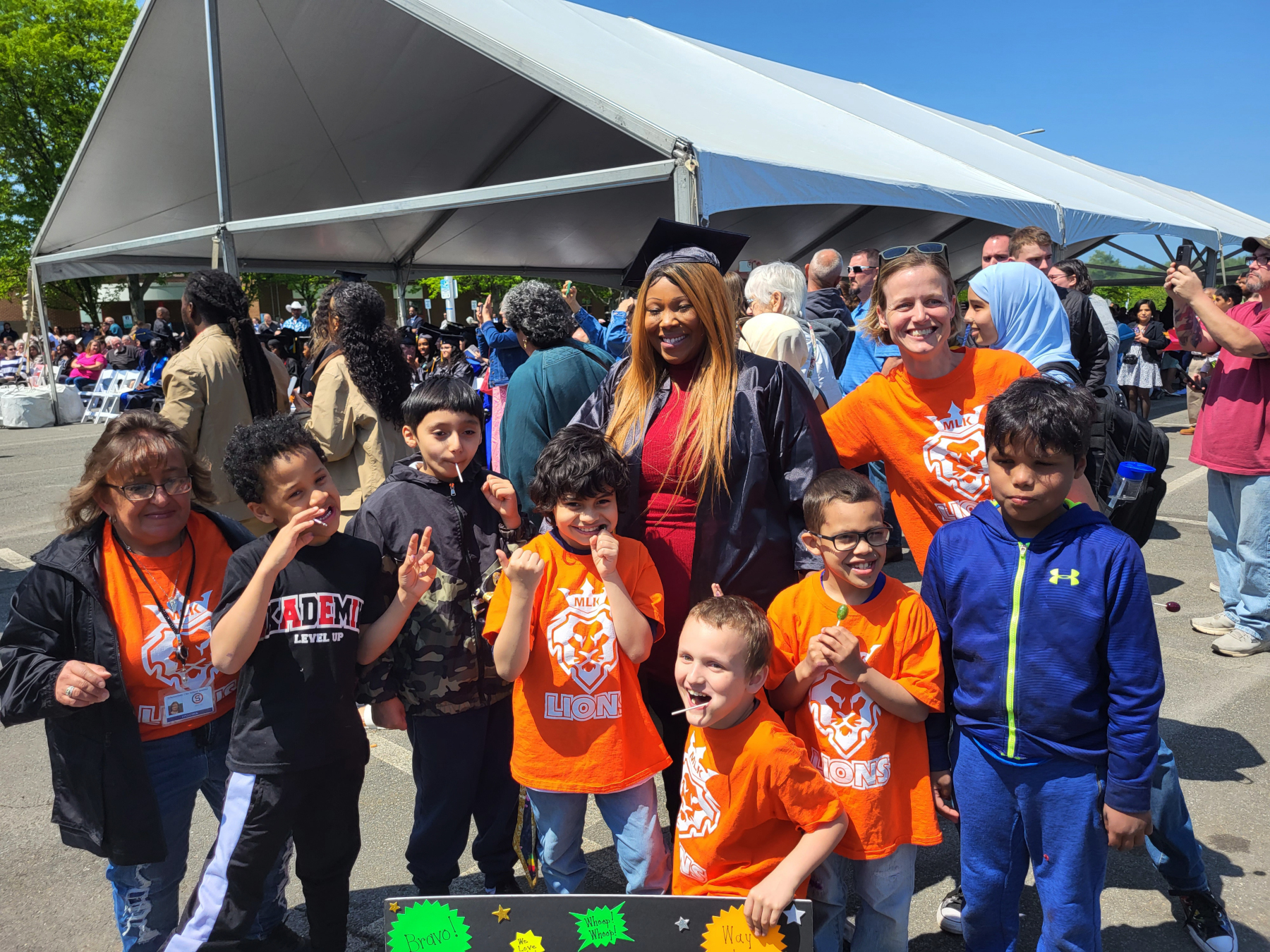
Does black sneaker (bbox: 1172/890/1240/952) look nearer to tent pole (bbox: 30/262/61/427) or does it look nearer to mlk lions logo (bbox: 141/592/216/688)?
mlk lions logo (bbox: 141/592/216/688)

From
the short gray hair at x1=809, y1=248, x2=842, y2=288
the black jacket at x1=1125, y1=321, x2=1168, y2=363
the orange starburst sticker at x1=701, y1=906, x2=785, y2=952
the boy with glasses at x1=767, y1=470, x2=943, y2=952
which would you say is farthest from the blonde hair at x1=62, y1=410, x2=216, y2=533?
the black jacket at x1=1125, y1=321, x2=1168, y2=363

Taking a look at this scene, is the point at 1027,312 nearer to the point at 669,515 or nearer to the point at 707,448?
the point at 707,448

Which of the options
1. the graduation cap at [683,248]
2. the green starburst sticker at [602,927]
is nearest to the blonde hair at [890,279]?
the graduation cap at [683,248]

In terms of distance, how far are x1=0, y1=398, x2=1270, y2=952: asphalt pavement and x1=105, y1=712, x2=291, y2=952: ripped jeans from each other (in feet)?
1.55

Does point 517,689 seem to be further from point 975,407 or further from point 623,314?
point 623,314

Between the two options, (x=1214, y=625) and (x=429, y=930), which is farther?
(x=1214, y=625)

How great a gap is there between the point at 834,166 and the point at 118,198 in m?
7.25

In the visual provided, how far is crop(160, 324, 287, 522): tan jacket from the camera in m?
3.79

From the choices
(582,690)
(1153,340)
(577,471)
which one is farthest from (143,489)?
(1153,340)

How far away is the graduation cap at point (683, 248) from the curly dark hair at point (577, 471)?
1.74ft

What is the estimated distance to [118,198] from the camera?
8.56m

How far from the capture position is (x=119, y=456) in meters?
2.06

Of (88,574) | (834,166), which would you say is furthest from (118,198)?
(88,574)

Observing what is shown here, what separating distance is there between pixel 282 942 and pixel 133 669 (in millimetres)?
854
